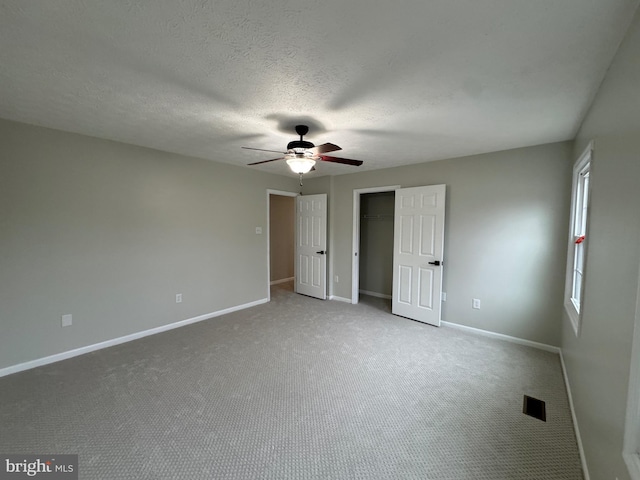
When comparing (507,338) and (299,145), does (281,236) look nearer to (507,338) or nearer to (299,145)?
(299,145)

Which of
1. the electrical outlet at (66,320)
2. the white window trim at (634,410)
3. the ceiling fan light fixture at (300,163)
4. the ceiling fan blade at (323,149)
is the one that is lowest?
the electrical outlet at (66,320)

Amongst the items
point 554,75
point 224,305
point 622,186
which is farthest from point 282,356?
point 554,75

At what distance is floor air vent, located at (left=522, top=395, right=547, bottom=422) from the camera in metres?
2.04

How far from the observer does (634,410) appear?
1.01 m

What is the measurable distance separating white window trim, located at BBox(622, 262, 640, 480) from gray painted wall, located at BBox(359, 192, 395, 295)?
13.7ft

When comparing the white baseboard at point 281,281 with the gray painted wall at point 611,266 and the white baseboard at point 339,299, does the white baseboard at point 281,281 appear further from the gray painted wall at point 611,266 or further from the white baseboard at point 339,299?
the gray painted wall at point 611,266

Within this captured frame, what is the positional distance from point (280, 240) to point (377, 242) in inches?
95.3

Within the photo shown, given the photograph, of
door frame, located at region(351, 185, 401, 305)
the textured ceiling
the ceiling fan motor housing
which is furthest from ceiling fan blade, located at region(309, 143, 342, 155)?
door frame, located at region(351, 185, 401, 305)

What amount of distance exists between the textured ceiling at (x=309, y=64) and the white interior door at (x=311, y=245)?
2388 millimetres

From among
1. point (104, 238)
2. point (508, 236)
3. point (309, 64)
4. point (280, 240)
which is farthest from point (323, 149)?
point (280, 240)

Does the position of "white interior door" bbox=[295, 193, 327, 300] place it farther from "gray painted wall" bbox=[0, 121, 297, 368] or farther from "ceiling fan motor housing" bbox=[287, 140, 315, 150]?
"ceiling fan motor housing" bbox=[287, 140, 315, 150]

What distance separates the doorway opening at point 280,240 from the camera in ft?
20.9

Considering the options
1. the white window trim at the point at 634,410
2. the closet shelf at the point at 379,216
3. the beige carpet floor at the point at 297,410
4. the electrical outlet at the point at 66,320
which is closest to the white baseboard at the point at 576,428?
the beige carpet floor at the point at 297,410

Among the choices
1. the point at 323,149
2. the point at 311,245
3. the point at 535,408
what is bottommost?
the point at 535,408
